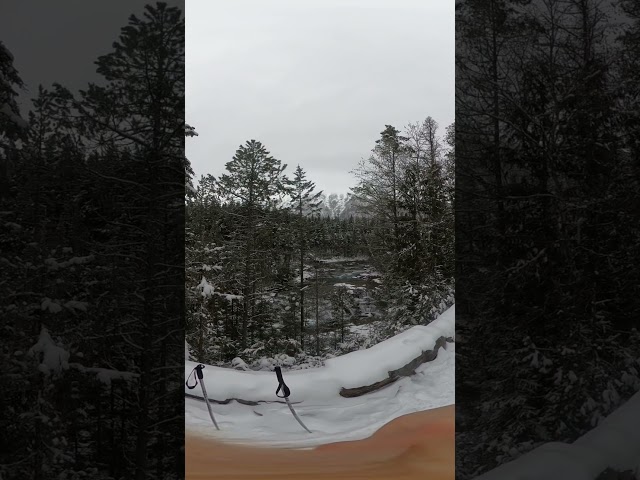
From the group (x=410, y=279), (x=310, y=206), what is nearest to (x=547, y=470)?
(x=410, y=279)

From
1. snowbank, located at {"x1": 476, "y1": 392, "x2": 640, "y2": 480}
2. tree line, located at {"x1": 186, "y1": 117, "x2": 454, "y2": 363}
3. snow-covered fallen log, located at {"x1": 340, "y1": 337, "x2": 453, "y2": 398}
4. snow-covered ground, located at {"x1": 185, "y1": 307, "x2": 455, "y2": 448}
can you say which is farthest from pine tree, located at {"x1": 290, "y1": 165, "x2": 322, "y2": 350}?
snowbank, located at {"x1": 476, "y1": 392, "x2": 640, "y2": 480}

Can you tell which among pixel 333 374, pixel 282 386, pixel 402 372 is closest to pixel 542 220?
pixel 402 372

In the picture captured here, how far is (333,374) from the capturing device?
3527 mm

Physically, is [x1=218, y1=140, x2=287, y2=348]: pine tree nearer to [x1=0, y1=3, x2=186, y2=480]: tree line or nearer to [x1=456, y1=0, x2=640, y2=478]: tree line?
[x1=0, y1=3, x2=186, y2=480]: tree line

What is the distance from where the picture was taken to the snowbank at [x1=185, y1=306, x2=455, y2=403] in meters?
3.41

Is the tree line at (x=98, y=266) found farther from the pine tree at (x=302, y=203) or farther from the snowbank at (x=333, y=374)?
the pine tree at (x=302, y=203)

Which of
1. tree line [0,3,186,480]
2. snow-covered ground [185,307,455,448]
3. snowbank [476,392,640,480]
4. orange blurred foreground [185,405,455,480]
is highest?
tree line [0,3,186,480]

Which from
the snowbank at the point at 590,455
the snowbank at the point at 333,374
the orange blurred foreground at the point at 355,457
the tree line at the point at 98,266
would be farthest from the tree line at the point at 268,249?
the snowbank at the point at 590,455

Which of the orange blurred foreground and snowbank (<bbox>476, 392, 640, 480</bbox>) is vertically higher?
snowbank (<bbox>476, 392, 640, 480</bbox>)

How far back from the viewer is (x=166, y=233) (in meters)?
1.88

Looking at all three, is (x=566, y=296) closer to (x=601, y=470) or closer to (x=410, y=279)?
(x=601, y=470)

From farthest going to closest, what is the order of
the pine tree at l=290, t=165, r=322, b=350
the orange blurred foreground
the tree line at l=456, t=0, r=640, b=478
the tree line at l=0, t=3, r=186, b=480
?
the pine tree at l=290, t=165, r=322, b=350 < the orange blurred foreground < the tree line at l=456, t=0, r=640, b=478 < the tree line at l=0, t=3, r=186, b=480

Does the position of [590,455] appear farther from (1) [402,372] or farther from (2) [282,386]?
(2) [282,386]

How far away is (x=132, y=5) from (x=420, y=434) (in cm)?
331
